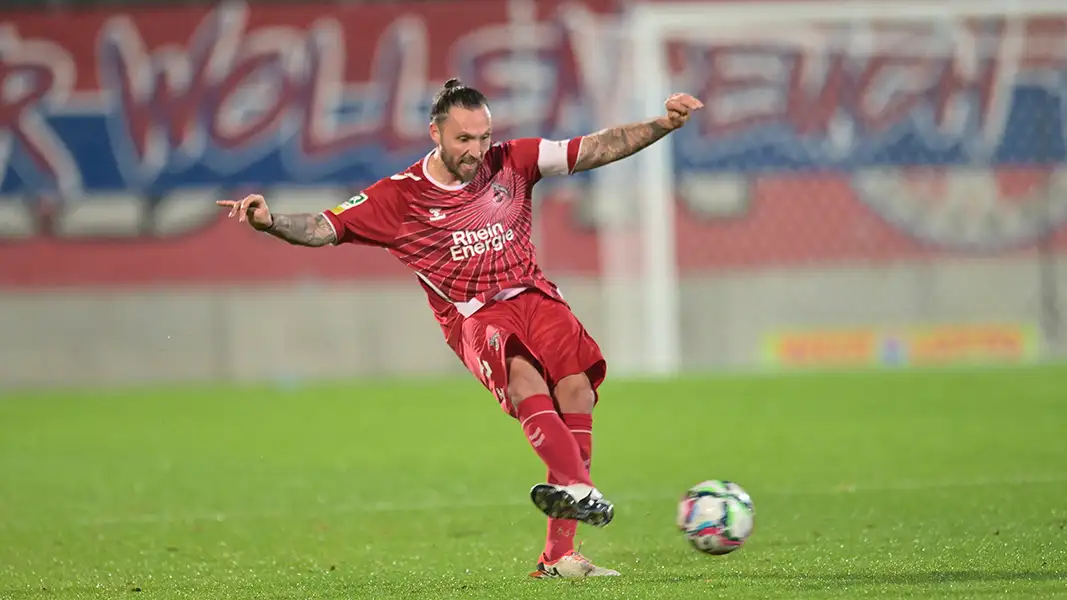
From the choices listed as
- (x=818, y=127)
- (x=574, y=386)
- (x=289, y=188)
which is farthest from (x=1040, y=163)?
(x=574, y=386)

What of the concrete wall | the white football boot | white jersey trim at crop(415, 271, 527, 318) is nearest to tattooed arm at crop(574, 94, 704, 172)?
white jersey trim at crop(415, 271, 527, 318)

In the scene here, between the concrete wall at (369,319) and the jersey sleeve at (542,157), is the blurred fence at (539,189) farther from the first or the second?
the jersey sleeve at (542,157)

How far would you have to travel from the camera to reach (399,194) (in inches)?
253

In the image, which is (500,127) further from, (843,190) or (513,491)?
(513,491)

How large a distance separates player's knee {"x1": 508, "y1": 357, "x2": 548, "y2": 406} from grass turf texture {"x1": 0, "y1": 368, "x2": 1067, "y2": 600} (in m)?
0.66

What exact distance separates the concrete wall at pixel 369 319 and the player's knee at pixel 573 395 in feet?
46.3

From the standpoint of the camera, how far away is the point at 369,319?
2077 centimetres

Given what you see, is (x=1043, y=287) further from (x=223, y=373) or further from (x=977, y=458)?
(x=977, y=458)

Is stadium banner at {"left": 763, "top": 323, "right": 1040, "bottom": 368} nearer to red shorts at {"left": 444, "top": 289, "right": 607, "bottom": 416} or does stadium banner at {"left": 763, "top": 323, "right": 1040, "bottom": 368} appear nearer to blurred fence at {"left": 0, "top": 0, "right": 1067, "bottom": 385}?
blurred fence at {"left": 0, "top": 0, "right": 1067, "bottom": 385}

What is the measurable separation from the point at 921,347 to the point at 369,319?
663 centimetres

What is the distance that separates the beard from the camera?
6219 mm

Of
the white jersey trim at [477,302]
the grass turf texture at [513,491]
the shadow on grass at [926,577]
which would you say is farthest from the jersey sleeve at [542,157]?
the shadow on grass at [926,577]

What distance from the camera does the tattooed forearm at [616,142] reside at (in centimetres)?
629

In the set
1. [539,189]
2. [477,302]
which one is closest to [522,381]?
[477,302]
